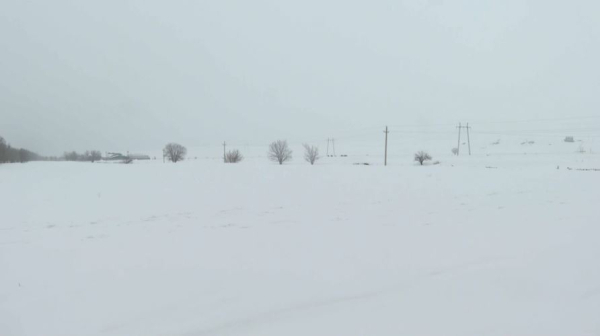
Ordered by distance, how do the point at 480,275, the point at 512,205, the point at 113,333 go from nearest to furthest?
the point at 113,333
the point at 480,275
the point at 512,205

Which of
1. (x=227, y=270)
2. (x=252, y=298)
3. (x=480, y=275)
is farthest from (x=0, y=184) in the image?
(x=480, y=275)

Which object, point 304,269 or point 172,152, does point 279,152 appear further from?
point 304,269

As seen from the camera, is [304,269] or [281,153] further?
[281,153]

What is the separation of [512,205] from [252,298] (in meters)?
9.42

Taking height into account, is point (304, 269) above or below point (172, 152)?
below

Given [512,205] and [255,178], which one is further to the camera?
[255,178]

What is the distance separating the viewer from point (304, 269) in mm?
4938

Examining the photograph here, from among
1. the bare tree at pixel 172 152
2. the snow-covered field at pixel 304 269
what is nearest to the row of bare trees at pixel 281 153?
the bare tree at pixel 172 152

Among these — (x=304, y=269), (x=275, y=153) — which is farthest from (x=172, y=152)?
(x=304, y=269)

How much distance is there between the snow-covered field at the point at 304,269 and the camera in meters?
3.51

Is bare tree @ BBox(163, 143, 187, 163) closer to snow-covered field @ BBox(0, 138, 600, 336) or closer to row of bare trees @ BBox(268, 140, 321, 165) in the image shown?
row of bare trees @ BBox(268, 140, 321, 165)

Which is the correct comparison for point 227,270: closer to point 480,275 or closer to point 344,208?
point 480,275

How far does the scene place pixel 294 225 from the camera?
26.3ft

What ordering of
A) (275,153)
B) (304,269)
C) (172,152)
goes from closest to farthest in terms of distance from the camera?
(304,269)
(172,152)
(275,153)
